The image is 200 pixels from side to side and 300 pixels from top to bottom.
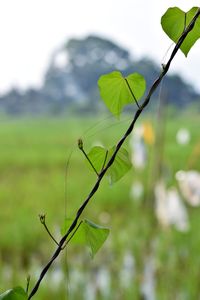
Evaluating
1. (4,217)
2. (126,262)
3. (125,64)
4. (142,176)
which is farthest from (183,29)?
(125,64)

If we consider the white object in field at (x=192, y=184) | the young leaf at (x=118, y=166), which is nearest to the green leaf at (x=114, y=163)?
the young leaf at (x=118, y=166)

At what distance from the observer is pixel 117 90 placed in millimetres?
198

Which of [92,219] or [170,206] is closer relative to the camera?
[170,206]

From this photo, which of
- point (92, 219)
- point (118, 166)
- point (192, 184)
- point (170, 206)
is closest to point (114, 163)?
point (118, 166)

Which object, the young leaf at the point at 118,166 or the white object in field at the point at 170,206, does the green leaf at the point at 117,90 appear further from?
the white object in field at the point at 170,206

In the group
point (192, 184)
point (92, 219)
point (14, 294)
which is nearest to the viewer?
point (14, 294)

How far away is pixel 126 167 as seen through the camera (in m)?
0.20

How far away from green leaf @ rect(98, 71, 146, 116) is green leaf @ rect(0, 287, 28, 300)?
0.21 feet

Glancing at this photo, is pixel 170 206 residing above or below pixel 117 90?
below

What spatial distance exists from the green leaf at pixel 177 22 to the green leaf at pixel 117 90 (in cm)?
2

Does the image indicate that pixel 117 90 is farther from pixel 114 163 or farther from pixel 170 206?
pixel 170 206

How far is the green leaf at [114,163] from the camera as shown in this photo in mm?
198

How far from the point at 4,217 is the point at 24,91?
11.5 metres

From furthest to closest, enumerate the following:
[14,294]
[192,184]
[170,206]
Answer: [170,206] < [192,184] < [14,294]
